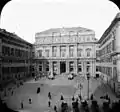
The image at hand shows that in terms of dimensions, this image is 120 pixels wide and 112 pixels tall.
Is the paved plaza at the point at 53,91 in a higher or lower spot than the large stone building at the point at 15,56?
lower

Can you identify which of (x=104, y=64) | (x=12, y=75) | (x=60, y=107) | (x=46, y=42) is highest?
(x=46, y=42)

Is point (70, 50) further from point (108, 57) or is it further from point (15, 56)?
point (15, 56)

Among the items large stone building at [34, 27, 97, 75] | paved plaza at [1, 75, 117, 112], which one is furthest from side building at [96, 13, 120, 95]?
paved plaza at [1, 75, 117, 112]

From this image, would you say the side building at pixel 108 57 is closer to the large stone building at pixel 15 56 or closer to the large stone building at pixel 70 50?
the large stone building at pixel 70 50

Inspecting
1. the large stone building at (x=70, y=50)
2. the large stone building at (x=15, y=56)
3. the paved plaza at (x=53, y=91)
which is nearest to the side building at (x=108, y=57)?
the large stone building at (x=70, y=50)

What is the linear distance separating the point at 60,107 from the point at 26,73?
267 inches

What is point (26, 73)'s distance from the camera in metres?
12.7

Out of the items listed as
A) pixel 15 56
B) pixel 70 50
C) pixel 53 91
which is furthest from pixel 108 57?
pixel 15 56

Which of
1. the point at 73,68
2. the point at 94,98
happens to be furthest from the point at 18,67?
the point at 94,98

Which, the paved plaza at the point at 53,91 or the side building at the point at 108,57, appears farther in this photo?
the side building at the point at 108,57

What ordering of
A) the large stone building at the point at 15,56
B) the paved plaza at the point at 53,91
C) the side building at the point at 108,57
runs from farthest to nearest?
the large stone building at the point at 15,56 → the side building at the point at 108,57 → the paved plaza at the point at 53,91

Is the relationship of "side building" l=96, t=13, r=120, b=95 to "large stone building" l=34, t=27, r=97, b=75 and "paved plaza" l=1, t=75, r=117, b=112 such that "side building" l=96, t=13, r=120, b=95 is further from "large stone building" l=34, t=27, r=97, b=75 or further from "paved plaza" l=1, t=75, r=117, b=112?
"paved plaza" l=1, t=75, r=117, b=112

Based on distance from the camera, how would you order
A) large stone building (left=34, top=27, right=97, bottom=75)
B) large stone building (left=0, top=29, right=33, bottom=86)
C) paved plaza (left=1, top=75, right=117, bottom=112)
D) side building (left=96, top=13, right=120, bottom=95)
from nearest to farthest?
paved plaza (left=1, top=75, right=117, bottom=112) < side building (left=96, top=13, right=120, bottom=95) < large stone building (left=34, top=27, right=97, bottom=75) < large stone building (left=0, top=29, right=33, bottom=86)

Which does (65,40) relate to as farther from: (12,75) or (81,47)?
(12,75)
